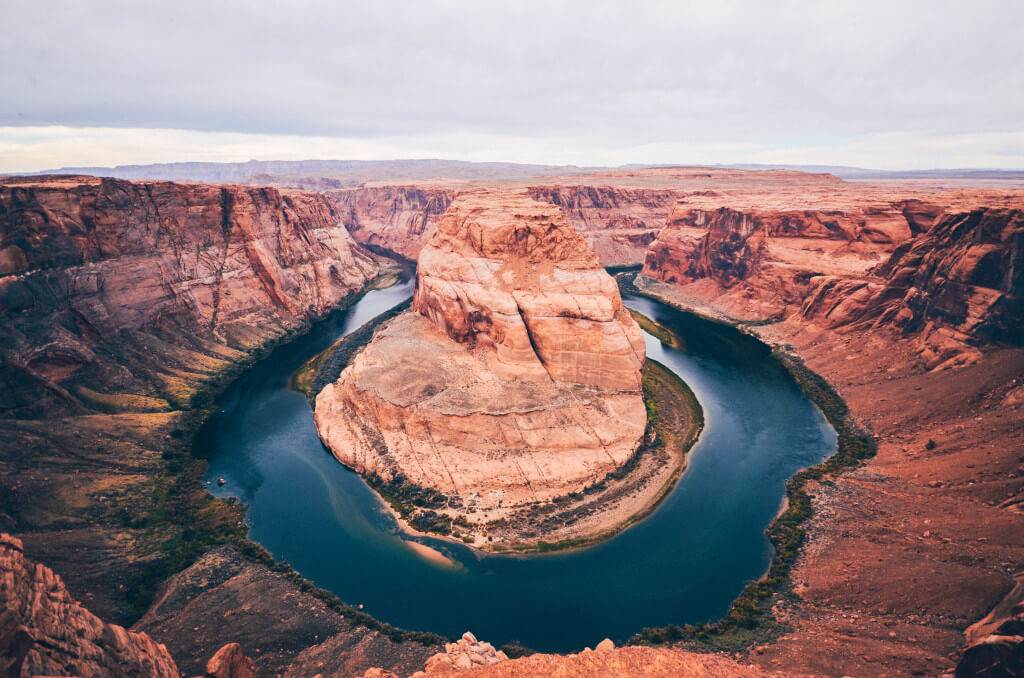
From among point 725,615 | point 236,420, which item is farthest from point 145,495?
point 725,615

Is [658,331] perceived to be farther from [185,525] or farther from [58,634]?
[58,634]

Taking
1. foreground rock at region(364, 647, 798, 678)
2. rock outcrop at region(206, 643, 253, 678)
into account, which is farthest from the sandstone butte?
foreground rock at region(364, 647, 798, 678)

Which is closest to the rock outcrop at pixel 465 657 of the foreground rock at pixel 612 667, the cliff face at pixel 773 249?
the foreground rock at pixel 612 667

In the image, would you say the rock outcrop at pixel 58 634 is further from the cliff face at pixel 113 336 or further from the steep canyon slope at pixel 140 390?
the cliff face at pixel 113 336

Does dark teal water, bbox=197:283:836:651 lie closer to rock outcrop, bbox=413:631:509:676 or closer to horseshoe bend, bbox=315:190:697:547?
horseshoe bend, bbox=315:190:697:547

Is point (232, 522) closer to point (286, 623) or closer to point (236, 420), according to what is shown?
point (286, 623)

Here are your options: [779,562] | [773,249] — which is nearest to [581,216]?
[773,249]
